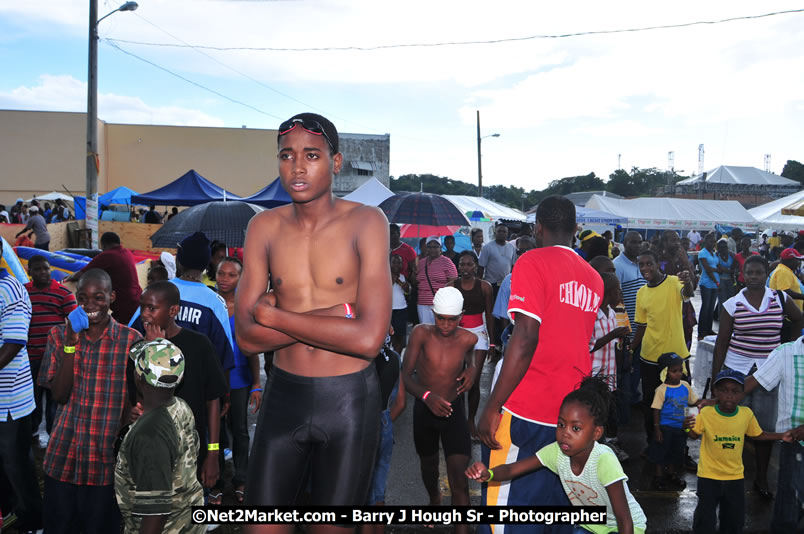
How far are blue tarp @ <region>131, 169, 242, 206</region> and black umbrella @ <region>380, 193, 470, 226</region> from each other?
486 centimetres

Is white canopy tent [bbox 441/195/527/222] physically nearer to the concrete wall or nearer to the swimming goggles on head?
the swimming goggles on head

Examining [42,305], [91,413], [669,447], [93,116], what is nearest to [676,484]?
[669,447]

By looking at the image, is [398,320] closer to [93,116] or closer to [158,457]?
[158,457]

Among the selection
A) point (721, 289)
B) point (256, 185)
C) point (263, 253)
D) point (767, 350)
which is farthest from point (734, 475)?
point (256, 185)

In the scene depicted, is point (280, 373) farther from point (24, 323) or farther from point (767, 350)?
point (767, 350)

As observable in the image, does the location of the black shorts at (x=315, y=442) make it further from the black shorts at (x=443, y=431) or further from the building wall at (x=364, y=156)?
the building wall at (x=364, y=156)

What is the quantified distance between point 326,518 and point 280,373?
20.6 inches

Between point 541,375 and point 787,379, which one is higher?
point 541,375

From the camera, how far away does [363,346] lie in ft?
6.82

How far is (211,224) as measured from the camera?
952cm

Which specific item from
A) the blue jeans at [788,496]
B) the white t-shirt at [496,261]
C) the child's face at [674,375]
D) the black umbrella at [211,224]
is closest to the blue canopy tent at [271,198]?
the black umbrella at [211,224]

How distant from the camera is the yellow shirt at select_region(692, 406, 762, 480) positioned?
439 cm

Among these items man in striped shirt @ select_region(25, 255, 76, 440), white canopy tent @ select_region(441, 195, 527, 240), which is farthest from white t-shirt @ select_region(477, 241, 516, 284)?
man in striped shirt @ select_region(25, 255, 76, 440)

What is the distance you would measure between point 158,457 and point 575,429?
2023mm
